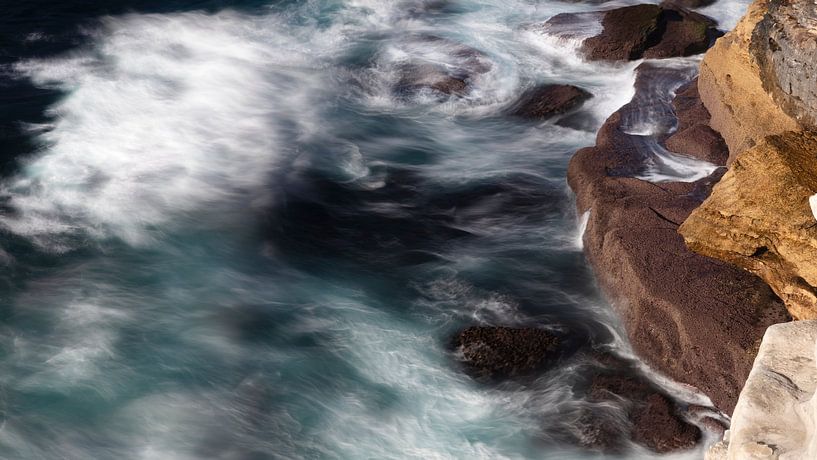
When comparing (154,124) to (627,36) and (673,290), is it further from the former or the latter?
(673,290)

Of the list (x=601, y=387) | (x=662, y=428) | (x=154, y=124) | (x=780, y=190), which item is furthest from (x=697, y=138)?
(x=154, y=124)

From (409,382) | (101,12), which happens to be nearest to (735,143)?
(409,382)

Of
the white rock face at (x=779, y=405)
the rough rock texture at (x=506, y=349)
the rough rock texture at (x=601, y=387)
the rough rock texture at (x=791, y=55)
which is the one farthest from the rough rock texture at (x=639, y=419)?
the rough rock texture at (x=791, y=55)

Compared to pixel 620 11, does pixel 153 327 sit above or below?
below

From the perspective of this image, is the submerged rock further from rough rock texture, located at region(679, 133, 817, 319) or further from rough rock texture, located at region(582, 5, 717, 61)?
rough rock texture, located at region(679, 133, 817, 319)

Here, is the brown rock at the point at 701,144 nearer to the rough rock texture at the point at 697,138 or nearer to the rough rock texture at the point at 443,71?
the rough rock texture at the point at 697,138

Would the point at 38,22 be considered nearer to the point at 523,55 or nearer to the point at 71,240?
the point at 71,240
